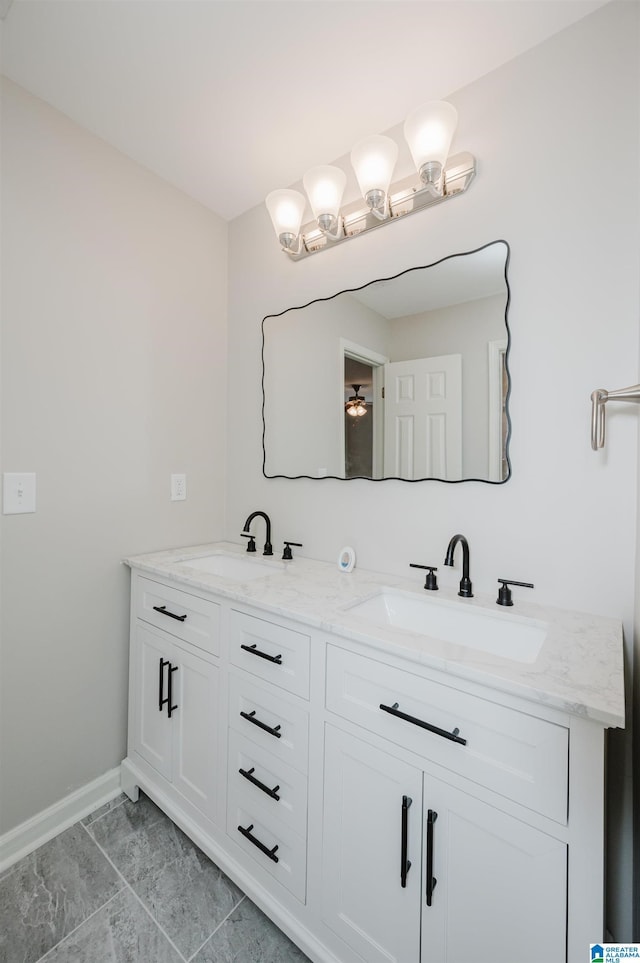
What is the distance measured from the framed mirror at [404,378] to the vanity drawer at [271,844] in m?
1.09

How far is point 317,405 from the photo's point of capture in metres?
1.69

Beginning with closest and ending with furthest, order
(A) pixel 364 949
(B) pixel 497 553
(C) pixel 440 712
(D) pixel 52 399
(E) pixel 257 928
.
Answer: (C) pixel 440 712
(A) pixel 364 949
(E) pixel 257 928
(B) pixel 497 553
(D) pixel 52 399

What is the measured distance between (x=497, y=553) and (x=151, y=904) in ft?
4.75

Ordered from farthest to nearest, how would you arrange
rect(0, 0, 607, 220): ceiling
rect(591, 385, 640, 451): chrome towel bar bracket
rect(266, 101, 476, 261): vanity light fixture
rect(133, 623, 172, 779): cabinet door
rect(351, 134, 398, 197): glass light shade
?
rect(133, 623, 172, 779): cabinet door < rect(351, 134, 398, 197): glass light shade < rect(266, 101, 476, 261): vanity light fixture < rect(0, 0, 607, 220): ceiling < rect(591, 385, 640, 451): chrome towel bar bracket

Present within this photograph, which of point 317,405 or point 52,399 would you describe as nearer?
point 52,399

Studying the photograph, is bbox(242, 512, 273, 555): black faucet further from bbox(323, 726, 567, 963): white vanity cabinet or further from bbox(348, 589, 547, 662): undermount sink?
bbox(323, 726, 567, 963): white vanity cabinet

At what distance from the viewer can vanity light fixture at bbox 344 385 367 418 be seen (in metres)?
1.52

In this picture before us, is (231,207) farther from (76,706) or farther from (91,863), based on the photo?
(91,863)

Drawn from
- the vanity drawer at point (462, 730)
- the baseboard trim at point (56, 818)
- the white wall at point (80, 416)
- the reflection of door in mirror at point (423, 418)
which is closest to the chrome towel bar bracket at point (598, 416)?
the reflection of door in mirror at point (423, 418)

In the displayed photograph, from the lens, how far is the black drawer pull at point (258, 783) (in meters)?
1.08

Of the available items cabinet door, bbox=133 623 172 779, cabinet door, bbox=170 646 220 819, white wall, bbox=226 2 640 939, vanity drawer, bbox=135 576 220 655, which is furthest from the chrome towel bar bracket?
cabinet door, bbox=133 623 172 779

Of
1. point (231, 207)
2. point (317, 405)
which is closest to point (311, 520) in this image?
point (317, 405)

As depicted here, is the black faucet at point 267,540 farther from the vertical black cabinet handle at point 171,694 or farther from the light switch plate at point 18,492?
the light switch plate at point 18,492

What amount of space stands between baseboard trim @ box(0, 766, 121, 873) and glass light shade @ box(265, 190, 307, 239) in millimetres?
2282
